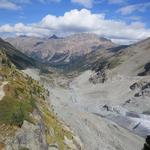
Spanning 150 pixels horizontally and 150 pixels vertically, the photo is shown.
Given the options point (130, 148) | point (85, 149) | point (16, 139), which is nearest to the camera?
point (16, 139)

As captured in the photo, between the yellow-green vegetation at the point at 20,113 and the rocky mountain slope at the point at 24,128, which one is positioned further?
the yellow-green vegetation at the point at 20,113

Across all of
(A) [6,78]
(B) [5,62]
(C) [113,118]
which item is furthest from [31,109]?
(C) [113,118]

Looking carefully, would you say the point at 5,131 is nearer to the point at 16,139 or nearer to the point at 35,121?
the point at 16,139

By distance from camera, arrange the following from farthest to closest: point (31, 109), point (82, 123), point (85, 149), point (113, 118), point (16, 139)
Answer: point (113, 118), point (82, 123), point (85, 149), point (31, 109), point (16, 139)

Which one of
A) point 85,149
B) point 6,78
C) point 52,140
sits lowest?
point 85,149

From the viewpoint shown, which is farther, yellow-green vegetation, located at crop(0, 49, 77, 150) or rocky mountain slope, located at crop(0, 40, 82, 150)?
yellow-green vegetation, located at crop(0, 49, 77, 150)

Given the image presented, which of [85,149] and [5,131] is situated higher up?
[5,131]

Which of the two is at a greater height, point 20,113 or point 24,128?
point 20,113

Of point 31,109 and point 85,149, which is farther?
point 85,149

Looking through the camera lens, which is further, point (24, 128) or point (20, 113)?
point (20, 113)
